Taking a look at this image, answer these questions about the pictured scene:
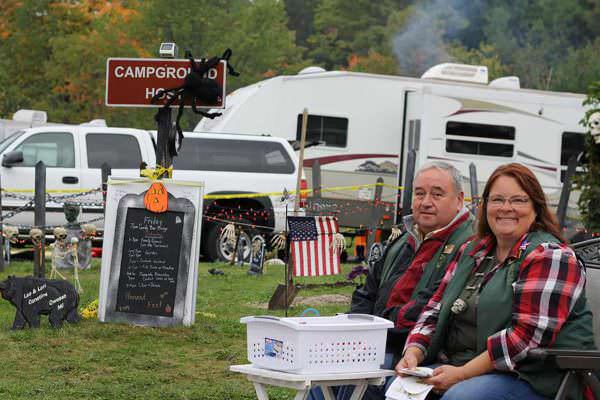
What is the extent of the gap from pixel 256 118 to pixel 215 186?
2.79 metres

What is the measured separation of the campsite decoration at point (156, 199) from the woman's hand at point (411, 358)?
4.27 m

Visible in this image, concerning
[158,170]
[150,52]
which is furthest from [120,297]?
[150,52]

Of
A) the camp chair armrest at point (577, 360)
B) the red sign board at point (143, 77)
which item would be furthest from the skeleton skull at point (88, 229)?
the camp chair armrest at point (577, 360)

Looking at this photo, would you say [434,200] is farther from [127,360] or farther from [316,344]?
[127,360]

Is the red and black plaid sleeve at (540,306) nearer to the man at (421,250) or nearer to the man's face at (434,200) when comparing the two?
the man at (421,250)

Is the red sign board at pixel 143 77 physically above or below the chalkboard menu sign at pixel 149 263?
above

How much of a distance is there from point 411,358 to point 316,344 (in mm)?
532

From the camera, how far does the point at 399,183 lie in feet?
59.7

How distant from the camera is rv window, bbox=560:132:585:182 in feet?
62.4

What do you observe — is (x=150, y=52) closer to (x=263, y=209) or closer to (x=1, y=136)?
(x=1, y=136)

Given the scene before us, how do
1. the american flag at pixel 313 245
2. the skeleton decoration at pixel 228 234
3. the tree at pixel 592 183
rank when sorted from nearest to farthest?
the american flag at pixel 313 245
the tree at pixel 592 183
the skeleton decoration at pixel 228 234

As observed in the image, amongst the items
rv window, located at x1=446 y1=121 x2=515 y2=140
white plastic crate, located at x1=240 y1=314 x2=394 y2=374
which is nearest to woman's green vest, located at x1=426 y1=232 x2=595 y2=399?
white plastic crate, located at x1=240 y1=314 x2=394 y2=374

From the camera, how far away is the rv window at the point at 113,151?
15.5 metres

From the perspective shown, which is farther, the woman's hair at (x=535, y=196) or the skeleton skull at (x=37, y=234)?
the skeleton skull at (x=37, y=234)
